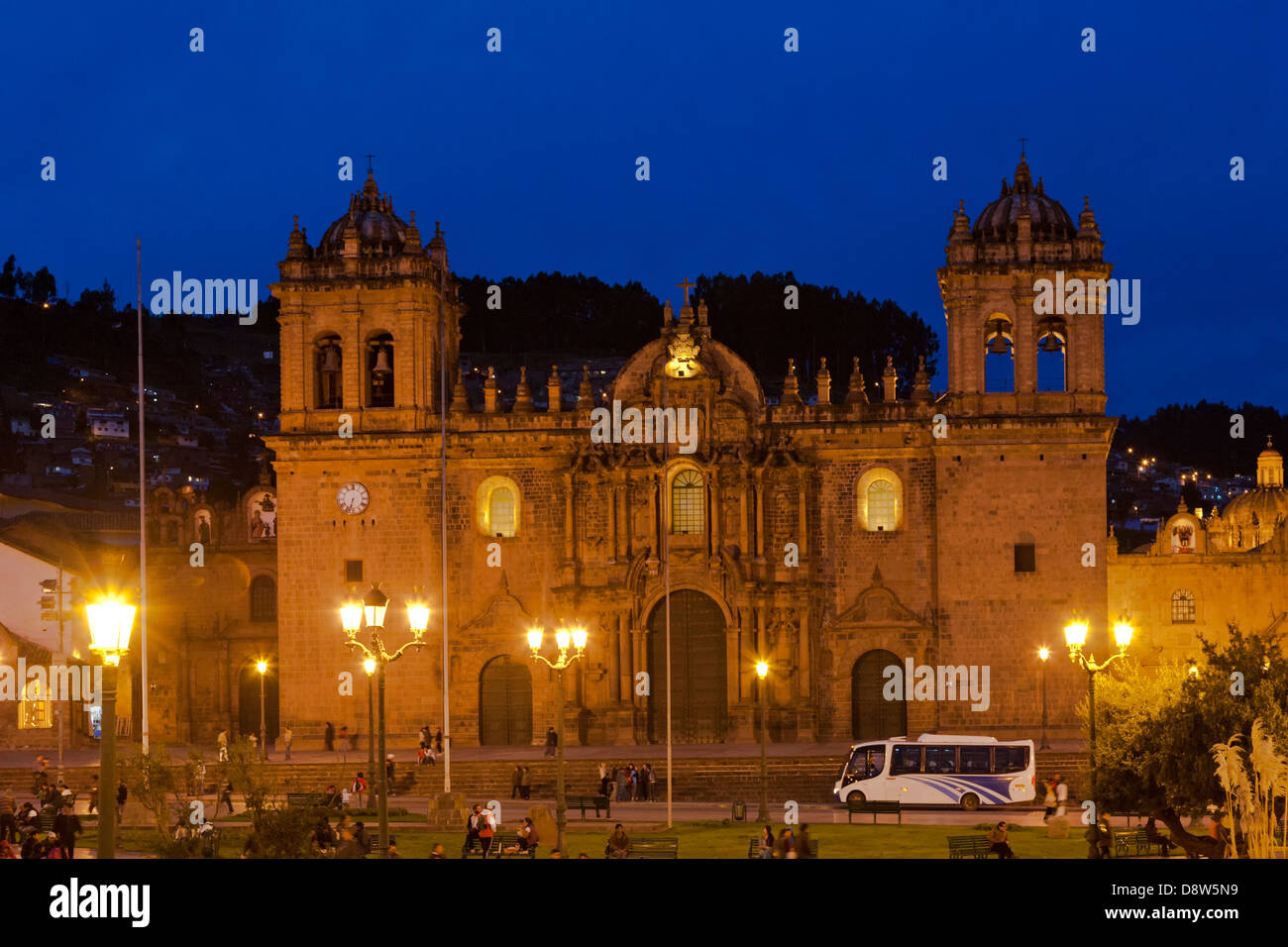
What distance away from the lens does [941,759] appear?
41031 millimetres

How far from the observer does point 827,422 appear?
162ft

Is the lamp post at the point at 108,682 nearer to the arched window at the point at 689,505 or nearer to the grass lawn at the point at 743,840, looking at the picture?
the grass lawn at the point at 743,840

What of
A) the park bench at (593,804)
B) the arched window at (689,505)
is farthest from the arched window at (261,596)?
the park bench at (593,804)

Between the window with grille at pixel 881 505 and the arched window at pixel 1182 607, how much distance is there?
21054 millimetres

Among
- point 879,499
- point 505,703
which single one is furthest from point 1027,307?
point 505,703

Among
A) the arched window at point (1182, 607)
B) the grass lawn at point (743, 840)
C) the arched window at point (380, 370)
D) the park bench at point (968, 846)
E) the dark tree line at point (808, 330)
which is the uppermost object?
the dark tree line at point (808, 330)

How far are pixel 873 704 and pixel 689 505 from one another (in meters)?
7.52

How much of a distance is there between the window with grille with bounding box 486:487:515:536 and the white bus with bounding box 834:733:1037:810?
1408 centimetres

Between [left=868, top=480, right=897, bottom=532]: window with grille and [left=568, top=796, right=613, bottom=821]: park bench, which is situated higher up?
[left=868, top=480, right=897, bottom=532]: window with grille

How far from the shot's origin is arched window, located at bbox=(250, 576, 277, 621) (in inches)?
2203

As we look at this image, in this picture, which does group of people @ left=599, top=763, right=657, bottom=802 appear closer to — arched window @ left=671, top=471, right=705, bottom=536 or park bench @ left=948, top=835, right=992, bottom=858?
arched window @ left=671, top=471, right=705, bottom=536

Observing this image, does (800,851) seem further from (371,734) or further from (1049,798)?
(1049,798)

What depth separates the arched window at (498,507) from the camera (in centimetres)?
5044

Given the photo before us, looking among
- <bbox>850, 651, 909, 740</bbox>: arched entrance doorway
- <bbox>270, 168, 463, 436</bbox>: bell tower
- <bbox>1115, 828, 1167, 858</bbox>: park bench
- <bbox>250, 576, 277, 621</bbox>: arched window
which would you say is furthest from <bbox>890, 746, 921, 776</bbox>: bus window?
<bbox>250, 576, 277, 621</bbox>: arched window
